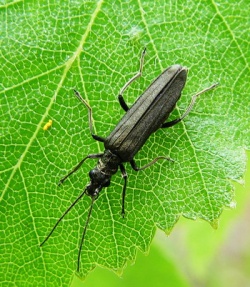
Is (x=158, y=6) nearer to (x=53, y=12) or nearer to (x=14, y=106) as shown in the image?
(x=53, y=12)

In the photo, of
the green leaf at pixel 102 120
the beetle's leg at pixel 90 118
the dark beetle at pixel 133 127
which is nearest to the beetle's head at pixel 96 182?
the dark beetle at pixel 133 127

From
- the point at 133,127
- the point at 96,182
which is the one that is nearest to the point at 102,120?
the point at 133,127

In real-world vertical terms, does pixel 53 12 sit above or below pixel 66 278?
above

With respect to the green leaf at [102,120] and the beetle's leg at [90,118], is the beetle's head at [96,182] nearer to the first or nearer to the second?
the green leaf at [102,120]

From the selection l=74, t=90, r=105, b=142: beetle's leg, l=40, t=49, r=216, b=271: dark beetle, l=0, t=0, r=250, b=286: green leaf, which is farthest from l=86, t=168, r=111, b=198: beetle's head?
l=74, t=90, r=105, b=142: beetle's leg

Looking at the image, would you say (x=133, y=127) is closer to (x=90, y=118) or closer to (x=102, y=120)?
(x=102, y=120)

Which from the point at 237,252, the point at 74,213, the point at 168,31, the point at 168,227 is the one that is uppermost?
the point at 168,31

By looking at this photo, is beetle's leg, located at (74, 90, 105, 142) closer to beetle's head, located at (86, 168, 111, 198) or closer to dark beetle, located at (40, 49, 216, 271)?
dark beetle, located at (40, 49, 216, 271)

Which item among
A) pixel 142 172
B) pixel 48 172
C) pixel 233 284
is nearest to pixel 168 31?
pixel 142 172
